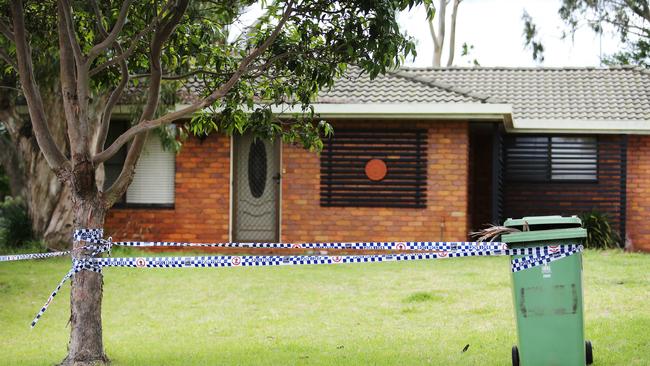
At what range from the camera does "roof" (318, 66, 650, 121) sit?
16750mm

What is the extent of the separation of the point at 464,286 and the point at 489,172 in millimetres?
7637

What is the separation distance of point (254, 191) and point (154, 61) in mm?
9072

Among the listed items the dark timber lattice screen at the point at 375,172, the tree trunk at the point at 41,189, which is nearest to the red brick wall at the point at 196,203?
the tree trunk at the point at 41,189

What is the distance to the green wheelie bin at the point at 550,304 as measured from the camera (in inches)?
274

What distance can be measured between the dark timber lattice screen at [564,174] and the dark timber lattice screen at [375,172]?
2.90 m

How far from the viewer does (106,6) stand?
10008 mm

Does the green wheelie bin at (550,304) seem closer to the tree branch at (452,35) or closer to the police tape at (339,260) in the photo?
the police tape at (339,260)

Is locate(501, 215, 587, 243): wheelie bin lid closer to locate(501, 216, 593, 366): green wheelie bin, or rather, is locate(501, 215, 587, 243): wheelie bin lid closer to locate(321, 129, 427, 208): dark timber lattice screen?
locate(501, 216, 593, 366): green wheelie bin

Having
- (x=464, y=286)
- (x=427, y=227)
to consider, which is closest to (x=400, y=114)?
(x=427, y=227)

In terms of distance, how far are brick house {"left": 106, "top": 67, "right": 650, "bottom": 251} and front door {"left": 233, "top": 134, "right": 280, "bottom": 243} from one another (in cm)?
2

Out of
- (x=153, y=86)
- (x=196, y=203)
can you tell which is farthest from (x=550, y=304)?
(x=196, y=203)

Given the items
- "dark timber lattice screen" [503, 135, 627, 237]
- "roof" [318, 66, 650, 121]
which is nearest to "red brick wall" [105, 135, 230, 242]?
"roof" [318, 66, 650, 121]

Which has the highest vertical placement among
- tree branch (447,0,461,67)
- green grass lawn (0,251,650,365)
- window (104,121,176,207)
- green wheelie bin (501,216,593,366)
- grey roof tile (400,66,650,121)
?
tree branch (447,0,461,67)

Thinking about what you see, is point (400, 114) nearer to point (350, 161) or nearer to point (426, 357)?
point (350, 161)
